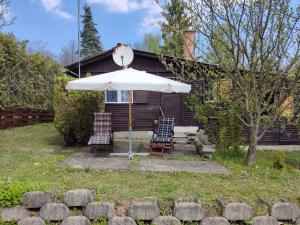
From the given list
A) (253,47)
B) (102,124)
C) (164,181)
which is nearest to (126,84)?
(102,124)

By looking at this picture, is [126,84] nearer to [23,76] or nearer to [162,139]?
[162,139]

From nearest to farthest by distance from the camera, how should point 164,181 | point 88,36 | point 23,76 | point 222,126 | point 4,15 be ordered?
point 164,181 → point 222,126 → point 4,15 → point 23,76 → point 88,36

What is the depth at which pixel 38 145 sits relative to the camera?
1115 centimetres

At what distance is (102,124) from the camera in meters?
10.2

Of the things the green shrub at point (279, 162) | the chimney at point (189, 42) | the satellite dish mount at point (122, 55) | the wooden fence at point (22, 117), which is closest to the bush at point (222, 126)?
the green shrub at point (279, 162)

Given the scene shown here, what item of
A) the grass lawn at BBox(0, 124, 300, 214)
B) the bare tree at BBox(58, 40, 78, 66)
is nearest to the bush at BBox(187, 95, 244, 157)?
the grass lawn at BBox(0, 124, 300, 214)

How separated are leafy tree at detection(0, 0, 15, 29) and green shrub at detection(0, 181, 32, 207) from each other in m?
7.04

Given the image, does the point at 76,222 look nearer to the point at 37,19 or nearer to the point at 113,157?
the point at 113,157

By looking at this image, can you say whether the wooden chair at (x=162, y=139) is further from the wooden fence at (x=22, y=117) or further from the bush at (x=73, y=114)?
the wooden fence at (x=22, y=117)

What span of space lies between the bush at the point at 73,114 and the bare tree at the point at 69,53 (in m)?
36.7

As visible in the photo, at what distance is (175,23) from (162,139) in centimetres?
315

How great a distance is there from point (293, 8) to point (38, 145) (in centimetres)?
815

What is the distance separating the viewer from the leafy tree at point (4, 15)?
1055 centimetres

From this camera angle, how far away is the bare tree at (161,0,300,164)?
7.46 meters
